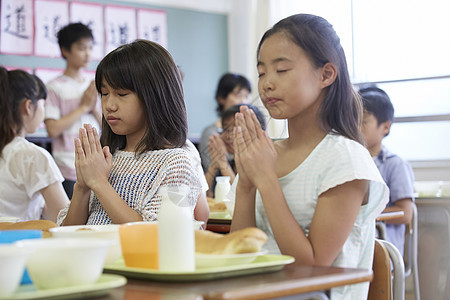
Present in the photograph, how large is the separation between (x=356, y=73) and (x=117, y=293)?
4342mm

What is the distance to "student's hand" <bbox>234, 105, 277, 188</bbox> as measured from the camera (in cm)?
131

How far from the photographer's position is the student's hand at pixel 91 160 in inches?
66.7

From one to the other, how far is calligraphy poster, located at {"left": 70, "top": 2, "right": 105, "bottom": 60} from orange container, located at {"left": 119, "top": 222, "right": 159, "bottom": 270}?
4.53 meters

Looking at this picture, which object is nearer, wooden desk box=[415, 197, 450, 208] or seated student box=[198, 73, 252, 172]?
wooden desk box=[415, 197, 450, 208]

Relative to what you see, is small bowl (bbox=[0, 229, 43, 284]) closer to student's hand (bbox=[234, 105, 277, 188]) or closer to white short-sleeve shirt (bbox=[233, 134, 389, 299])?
student's hand (bbox=[234, 105, 277, 188])

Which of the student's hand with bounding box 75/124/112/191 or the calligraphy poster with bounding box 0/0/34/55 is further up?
the calligraphy poster with bounding box 0/0/34/55

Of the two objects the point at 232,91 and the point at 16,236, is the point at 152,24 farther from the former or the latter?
the point at 16,236

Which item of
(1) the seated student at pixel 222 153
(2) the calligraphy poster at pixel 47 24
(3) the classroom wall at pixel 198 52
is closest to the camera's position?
(1) the seated student at pixel 222 153

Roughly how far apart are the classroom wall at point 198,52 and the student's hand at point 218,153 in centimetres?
182

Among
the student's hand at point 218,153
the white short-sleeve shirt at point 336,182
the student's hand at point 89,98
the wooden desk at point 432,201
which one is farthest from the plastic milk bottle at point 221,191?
the white short-sleeve shirt at point 336,182

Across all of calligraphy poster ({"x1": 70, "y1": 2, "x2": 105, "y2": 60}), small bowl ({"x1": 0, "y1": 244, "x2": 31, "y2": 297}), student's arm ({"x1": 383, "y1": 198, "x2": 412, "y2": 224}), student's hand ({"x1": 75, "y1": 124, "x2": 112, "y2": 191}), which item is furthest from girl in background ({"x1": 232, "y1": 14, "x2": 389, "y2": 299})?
calligraphy poster ({"x1": 70, "y1": 2, "x2": 105, "y2": 60})

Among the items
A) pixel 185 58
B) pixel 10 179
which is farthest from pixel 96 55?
pixel 10 179

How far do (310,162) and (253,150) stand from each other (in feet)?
0.63

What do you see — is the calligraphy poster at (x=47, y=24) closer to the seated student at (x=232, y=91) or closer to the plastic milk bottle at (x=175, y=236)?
the seated student at (x=232, y=91)
